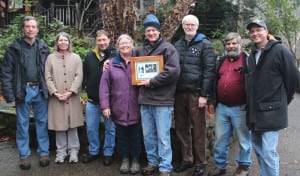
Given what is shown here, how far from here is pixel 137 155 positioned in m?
4.93

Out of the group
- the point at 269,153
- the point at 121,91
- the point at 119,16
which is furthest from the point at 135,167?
the point at 119,16

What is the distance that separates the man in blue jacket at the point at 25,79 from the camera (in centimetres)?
464

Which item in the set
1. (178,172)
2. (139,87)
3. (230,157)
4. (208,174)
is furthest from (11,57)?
(230,157)

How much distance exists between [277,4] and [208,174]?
32.1 ft

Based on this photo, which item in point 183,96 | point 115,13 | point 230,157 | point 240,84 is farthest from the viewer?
point 115,13

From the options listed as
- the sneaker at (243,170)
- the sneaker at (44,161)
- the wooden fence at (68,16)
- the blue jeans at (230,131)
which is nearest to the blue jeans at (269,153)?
the blue jeans at (230,131)

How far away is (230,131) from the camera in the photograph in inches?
178

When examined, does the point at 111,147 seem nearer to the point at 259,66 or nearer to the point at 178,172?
the point at 178,172

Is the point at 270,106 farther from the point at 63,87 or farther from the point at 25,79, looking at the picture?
the point at 25,79

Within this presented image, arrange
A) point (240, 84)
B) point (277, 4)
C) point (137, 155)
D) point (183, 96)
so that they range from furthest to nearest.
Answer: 1. point (277, 4)
2. point (137, 155)
3. point (183, 96)
4. point (240, 84)

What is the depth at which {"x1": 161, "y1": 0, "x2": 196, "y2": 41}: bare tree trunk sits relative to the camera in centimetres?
649

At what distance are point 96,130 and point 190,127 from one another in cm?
140

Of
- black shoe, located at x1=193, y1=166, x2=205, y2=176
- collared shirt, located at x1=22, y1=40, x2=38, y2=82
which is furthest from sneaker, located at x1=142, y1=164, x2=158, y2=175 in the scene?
collared shirt, located at x1=22, y1=40, x2=38, y2=82

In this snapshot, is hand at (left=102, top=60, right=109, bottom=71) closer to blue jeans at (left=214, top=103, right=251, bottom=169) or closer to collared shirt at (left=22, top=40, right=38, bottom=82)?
collared shirt at (left=22, top=40, right=38, bottom=82)
